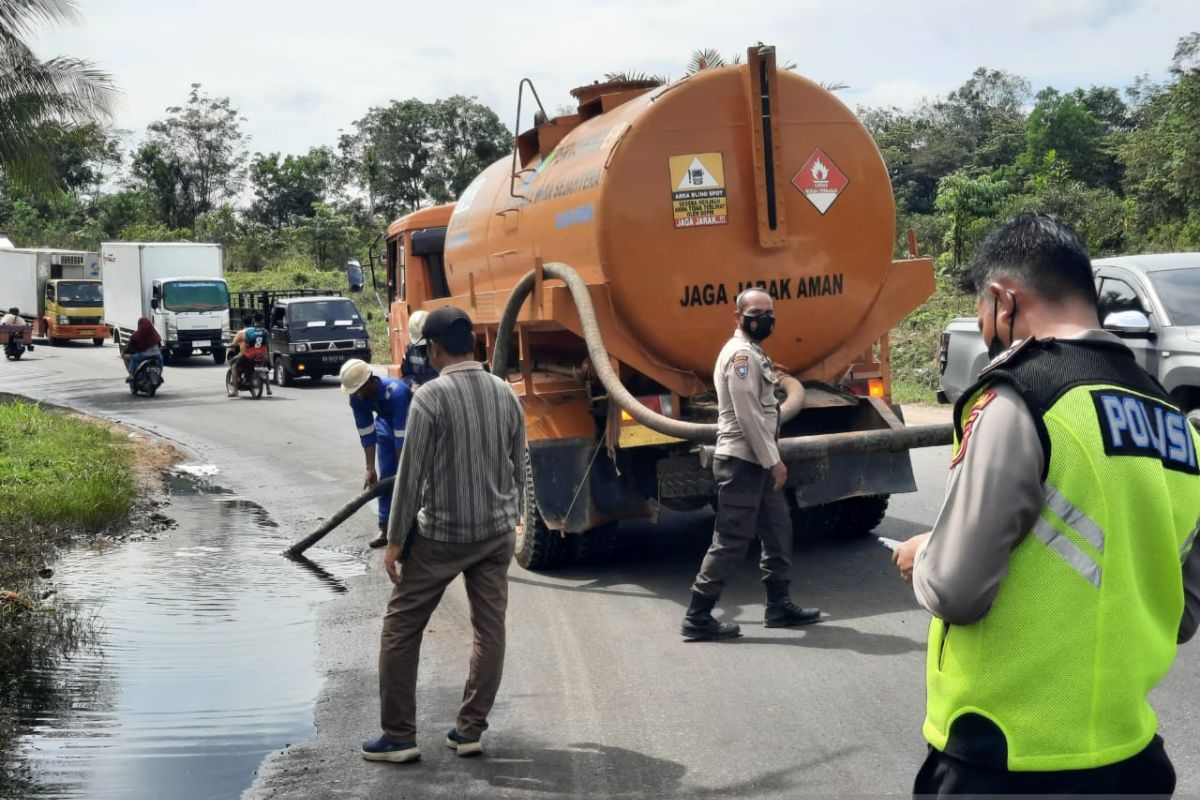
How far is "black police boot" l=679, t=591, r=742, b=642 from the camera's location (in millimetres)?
6371

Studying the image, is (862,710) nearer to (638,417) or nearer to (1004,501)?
(638,417)

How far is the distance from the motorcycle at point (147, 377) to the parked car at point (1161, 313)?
1812cm

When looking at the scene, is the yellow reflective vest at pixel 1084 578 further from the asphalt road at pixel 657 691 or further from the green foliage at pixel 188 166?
the green foliage at pixel 188 166

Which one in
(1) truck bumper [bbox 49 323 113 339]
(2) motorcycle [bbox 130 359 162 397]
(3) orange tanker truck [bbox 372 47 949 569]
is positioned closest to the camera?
(3) orange tanker truck [bbox 372 47 949 569]

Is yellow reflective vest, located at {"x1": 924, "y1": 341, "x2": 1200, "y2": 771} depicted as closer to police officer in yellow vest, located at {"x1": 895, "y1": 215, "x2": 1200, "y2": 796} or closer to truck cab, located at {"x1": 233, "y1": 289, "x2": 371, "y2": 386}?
police officer in yellow vest, located at {"x1": 895, "y1": 215, "x2": 1200, "y2": 796}

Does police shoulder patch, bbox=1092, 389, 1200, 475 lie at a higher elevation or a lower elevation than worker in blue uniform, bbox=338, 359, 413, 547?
higher

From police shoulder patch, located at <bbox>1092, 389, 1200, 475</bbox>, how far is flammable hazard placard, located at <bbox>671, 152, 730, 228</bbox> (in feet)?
16.7

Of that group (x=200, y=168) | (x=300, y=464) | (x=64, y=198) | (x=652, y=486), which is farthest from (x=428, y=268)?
(x=200, y=168)

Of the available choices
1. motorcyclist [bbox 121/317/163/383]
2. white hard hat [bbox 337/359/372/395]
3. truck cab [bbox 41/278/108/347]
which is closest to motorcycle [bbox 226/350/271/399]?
motorcyclist [bbox 121/317/163/383]

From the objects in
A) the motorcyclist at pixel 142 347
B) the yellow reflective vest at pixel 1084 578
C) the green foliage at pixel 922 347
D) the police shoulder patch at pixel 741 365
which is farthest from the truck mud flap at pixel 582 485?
the motorcyclist at pixel 142 347

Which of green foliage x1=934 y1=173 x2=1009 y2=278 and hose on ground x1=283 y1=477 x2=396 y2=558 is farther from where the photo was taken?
green foliage x1=934 y1=173 x2=1009 y2=278

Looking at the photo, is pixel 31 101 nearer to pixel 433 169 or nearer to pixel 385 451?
pixel 385 451

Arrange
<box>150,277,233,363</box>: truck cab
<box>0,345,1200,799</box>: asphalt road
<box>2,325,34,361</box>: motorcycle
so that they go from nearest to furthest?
<box>0,345,1200,799</box>: asphalt road, <box>150,277,233,363</box>: truck cab, <box>2,325,34,361</box>: motorcycle

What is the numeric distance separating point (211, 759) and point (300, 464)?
9504mm
